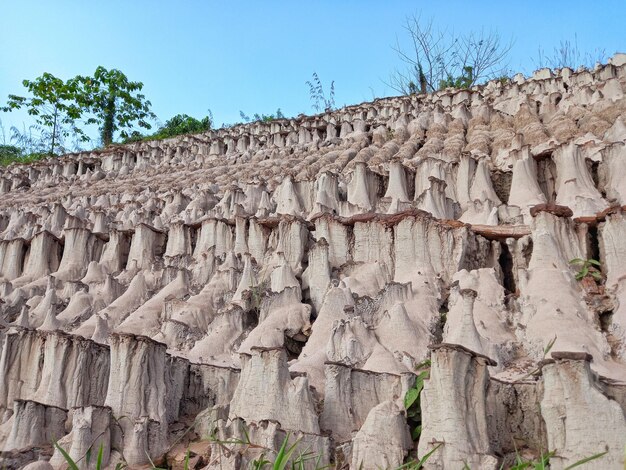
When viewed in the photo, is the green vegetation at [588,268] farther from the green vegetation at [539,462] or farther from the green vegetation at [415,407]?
the green vegetation at [539,462]

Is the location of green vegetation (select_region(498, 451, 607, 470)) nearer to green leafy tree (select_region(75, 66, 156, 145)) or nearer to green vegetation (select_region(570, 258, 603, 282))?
green vegetation (select_region(570, 258, 603, 282))

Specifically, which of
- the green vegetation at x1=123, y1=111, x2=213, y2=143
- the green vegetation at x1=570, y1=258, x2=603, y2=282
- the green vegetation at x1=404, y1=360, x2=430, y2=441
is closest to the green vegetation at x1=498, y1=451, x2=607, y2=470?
the green vegetation at x1=404, y1=360, x2=430, y2=441

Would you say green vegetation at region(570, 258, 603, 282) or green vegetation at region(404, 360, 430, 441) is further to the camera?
green vegetation at region(570, 258, 603, 282)

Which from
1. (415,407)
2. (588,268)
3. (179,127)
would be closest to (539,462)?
(415,407)

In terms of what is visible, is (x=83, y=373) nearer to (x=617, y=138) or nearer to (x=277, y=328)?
(x=277, y=328)

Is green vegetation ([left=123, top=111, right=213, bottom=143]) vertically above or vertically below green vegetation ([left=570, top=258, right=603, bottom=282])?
above

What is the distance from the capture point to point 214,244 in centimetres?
865

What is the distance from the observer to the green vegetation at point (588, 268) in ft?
20.5

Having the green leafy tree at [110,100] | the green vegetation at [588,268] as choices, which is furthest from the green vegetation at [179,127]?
the green vegetation at [588,268]

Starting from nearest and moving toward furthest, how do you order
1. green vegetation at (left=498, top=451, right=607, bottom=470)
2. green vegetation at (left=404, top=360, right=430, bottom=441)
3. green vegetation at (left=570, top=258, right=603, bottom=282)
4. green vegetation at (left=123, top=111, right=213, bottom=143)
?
green vegetation at (left=498, top=451, right=607, bottom=470)
green vegetation at (left=404, top=360, right=430, bottom=441)
green vegetation at (left=570, top=258, right=603, bottom=282)
green vegetation at (left=123, top=111, right=213, bottom=143)

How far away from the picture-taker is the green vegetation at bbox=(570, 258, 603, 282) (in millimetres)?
6254

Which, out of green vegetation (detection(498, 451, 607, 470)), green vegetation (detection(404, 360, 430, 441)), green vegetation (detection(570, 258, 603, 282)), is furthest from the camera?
green vegetation (detection(570, 258, 603, 282))

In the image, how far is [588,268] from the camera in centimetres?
635

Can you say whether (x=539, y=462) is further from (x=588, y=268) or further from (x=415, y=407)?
(x=588, y=268)
